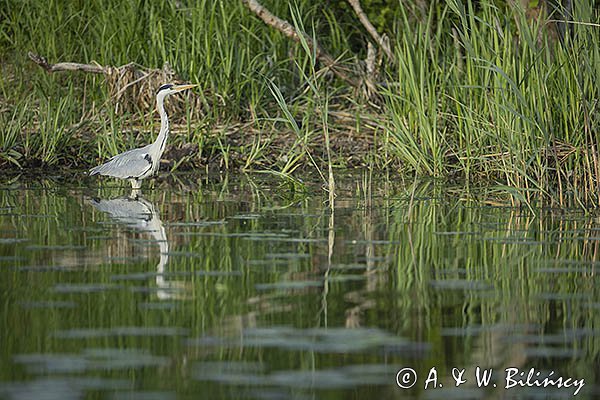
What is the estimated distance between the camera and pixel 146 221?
21.0ft

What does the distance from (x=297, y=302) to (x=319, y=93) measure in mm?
5796

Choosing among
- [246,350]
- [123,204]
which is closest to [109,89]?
[123,204]

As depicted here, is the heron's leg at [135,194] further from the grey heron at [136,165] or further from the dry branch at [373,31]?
the dry branch at [373,31]

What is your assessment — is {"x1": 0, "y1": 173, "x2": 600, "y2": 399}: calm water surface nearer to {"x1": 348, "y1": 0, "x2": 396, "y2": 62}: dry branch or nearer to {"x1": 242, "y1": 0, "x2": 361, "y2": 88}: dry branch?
{"x1": 242, "y1": 0, "x2": 361, "y2": 88}: dry branch

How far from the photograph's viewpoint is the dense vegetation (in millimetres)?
6992

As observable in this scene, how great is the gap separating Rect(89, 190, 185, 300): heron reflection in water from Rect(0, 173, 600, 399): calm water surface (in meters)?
0.02

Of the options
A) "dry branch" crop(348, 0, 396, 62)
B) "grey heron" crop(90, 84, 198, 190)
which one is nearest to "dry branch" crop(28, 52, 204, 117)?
"dry branch" crop(348, 0, 396, 62)

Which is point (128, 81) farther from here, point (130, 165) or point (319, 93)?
point (130, 165)

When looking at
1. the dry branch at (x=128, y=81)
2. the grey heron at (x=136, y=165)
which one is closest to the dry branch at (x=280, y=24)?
the dry branch at (x=128, y=81)

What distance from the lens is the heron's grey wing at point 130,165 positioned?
8102 millimetres

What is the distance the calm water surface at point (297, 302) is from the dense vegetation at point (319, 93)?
764mm

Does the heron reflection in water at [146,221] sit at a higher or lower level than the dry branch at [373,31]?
lower

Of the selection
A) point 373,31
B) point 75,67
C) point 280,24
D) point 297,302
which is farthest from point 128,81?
point 297,302

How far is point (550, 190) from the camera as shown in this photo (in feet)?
22.2
